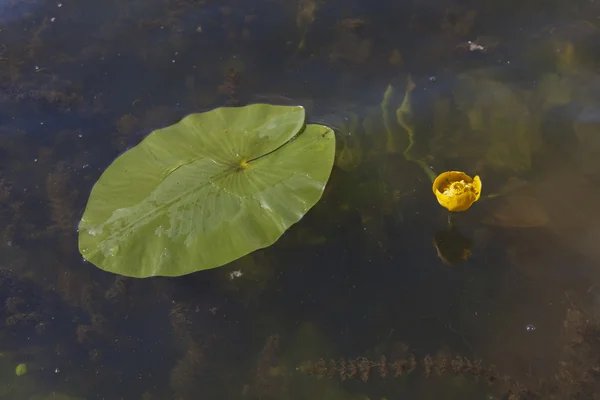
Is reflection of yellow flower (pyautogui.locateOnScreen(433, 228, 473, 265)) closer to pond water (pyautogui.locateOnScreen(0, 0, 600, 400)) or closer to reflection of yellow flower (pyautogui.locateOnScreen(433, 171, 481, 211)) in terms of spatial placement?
pond water (pyautogui.locateOnScreen(0, 0, 600, 400))

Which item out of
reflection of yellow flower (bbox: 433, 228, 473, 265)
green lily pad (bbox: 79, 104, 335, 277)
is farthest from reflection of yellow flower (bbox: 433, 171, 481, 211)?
green lily pad (bbox: 79, 104, 335, 277)

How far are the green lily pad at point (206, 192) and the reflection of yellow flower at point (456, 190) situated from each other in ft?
1.93

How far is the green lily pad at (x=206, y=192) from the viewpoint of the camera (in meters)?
2.62

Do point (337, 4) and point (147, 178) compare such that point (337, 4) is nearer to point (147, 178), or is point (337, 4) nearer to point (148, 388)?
point (147, 178)

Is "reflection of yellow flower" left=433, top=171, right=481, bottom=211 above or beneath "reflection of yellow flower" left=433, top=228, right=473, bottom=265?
above

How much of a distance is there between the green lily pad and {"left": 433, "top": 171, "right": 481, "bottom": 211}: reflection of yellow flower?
59 cm

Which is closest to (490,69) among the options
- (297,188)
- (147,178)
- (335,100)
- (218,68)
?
(335,100)

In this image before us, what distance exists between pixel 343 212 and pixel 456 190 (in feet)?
2.10

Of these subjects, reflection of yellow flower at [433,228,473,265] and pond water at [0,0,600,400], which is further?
reflection of yellow flower at [433,228,473,265]

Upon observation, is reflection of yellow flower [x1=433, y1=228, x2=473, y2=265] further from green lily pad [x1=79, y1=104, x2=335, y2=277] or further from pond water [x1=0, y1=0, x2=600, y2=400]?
green lily pad [x1=79, y1=104, x2=335, y2=277]

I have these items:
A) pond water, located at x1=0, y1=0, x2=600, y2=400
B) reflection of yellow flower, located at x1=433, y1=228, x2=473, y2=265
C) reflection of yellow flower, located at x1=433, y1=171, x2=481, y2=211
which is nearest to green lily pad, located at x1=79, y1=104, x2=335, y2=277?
pond water, located at x1=0, y1=0, x2=600, y2=400

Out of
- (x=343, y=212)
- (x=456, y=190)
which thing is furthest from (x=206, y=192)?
(x=456, y=190)

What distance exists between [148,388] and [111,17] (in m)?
2.77

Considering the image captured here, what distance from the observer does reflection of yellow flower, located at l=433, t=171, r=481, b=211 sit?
8.46 ft
